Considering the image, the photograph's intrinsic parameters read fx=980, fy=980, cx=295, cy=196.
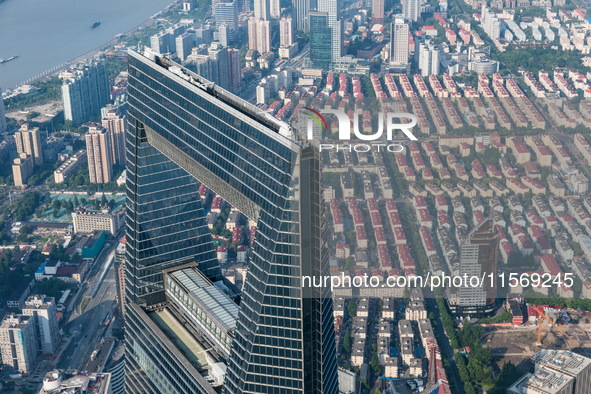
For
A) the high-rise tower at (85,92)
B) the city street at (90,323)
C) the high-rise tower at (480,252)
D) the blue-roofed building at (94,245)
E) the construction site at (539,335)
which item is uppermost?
the high-rise tower at (480,252)

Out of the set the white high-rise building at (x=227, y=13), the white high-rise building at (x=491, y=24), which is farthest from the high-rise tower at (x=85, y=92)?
the white high-rise building at (x=491, y=24)

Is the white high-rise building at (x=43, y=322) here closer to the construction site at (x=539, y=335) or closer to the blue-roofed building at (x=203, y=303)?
the blue-roofed building at (x=203, y=303)

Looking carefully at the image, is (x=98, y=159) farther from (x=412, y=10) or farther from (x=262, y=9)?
(x=412, y=10)

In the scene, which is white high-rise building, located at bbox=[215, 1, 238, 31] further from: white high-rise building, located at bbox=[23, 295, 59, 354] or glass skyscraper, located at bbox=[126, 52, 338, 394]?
glass skyscraper, located at bbox=[126, 52, 338, 394]

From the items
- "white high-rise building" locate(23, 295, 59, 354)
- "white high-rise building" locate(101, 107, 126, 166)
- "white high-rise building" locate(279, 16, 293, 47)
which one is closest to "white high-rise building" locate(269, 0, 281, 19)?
"white high-rise building" locate(279, 16, 293, 47)

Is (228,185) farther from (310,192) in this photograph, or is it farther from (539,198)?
(539,198)

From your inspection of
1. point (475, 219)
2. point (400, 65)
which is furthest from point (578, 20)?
point (475, 219)
